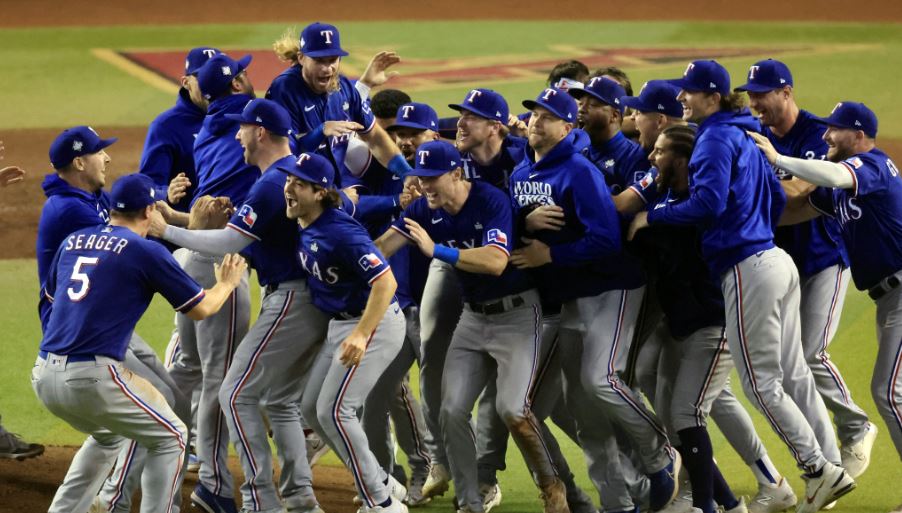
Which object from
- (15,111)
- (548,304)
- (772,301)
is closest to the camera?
(772,301)

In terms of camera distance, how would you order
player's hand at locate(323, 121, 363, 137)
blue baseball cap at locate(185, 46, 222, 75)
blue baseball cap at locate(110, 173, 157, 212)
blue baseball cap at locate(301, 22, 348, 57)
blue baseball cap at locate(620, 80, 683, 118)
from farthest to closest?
blue baseball cap at locate(185, 46, 222, 75)
blue baseball cap at locate(301, 22, 348, 57)
player's hand at locate(323, 121, 363, 137)
blue baseball cap at locate(620, 80, 683, 118)
blue baseball cap at locate(110, 173, 157, 212)

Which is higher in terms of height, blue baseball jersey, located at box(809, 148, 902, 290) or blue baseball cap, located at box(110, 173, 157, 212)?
blue baseball cap, located at box(110, 173, 157, 212)

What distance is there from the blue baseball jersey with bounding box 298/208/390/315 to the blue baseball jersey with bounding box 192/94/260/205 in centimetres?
85

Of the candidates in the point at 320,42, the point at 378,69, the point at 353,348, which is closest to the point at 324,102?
the point at 320,42

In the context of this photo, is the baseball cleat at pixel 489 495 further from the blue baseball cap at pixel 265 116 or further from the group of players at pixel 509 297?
the blue baseball cap at pixel 265 116

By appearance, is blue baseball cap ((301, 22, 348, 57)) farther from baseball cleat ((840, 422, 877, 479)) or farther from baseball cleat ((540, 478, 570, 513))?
baseball cleat ((840, 422, 877, 479))

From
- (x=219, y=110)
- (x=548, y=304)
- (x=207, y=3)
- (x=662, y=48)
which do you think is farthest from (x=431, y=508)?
(x=207, y=3)

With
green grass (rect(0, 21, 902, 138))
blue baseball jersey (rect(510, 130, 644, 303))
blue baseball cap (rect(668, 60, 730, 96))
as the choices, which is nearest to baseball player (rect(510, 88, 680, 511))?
blue baseball jersey (rect(510, 130, 644, 303))

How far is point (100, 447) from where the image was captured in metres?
6.21

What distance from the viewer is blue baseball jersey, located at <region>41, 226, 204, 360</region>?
5.89m

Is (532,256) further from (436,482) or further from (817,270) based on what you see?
(817,270)

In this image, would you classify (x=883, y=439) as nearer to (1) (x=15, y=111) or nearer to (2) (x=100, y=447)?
(2) (x=100, y=447)

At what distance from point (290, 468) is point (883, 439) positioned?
142 inches

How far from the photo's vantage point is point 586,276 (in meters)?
6.66
